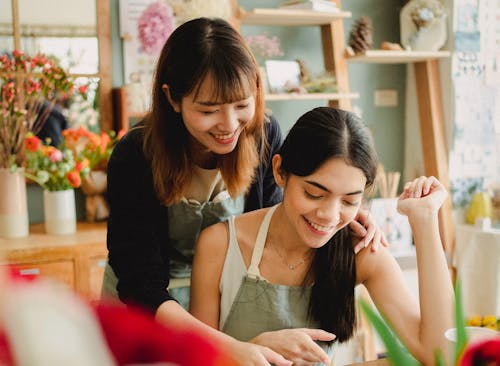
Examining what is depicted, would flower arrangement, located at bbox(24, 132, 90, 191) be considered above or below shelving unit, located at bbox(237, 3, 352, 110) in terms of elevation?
below

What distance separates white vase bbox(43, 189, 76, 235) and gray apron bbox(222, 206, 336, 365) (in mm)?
1364

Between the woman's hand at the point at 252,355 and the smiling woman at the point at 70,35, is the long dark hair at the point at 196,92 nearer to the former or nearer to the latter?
the woman's hand at the point at 252,355

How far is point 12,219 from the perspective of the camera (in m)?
2.44

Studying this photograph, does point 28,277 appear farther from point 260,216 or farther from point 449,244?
point 449,244

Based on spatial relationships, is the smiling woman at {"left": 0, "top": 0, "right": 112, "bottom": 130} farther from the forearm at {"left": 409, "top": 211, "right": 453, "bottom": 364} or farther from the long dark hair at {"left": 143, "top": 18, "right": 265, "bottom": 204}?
the forearm at {"left": 409, "top": 211, "right": 453, "bottom": 364}

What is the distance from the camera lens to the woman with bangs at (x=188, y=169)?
47.0 inches

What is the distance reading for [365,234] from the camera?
139cm

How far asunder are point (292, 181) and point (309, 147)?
0.09 m

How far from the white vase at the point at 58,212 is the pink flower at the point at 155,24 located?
0.82m

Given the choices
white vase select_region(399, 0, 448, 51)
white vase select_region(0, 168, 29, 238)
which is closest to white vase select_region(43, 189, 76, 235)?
white vase select_region(0, 168, 29, 238)

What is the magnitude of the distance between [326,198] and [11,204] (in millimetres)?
1664

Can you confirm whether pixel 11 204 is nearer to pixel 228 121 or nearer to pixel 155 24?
pixel 155 24

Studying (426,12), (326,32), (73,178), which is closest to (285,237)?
(73,178)

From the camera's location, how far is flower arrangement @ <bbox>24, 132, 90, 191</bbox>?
2.49 m
